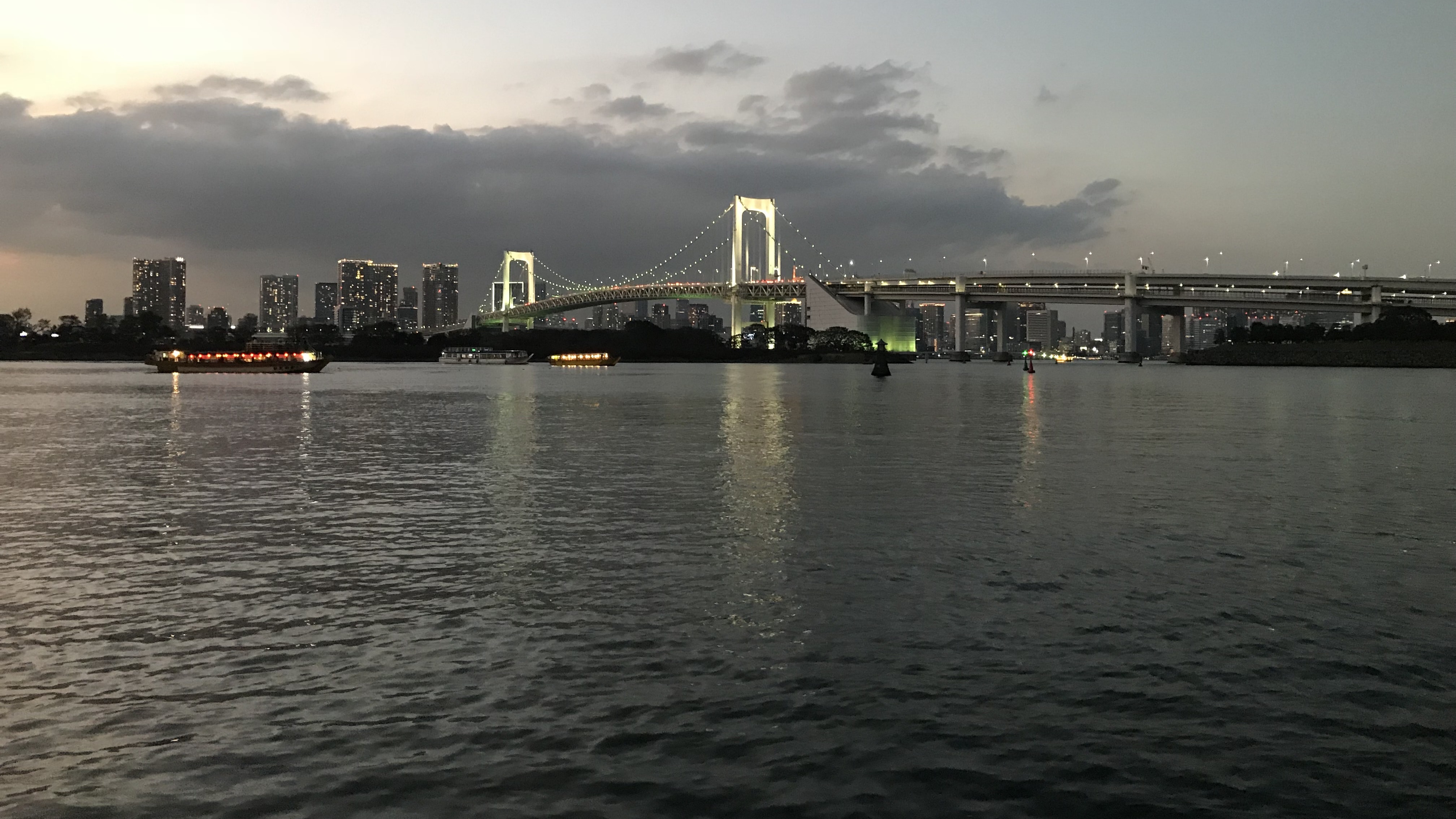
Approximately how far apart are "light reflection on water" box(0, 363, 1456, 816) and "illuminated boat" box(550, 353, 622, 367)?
110 meters

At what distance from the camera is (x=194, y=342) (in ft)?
493

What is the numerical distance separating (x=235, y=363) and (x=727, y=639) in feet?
325

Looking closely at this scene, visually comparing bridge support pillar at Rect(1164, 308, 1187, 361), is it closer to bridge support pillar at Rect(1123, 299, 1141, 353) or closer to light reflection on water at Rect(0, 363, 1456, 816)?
bridge support pillar at Rect(1123, 299, 1141, 353)

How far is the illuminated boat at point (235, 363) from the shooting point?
94.0 metres

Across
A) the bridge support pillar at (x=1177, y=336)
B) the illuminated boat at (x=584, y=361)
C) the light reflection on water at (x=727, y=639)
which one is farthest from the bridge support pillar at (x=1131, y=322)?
the light reflection on water at (x=727, y=639)

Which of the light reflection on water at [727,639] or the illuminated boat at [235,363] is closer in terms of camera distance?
the light reflection on water at [727,639]

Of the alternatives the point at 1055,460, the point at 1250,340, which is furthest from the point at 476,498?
the point at 1250,340

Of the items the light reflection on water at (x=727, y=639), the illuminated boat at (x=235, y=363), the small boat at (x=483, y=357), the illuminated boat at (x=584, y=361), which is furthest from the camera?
the small boat at (x=483, y=357)

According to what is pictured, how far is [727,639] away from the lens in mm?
7516

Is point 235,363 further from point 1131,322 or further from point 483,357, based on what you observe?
point 1131,322

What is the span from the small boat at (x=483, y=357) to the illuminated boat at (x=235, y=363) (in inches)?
1528

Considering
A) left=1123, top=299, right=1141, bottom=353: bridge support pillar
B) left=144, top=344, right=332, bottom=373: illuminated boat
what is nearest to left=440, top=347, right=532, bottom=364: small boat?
left=144, top=344, right=332, bottom=373: illuminated boat

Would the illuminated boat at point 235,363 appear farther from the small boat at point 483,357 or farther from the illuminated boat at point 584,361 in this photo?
the small boat at point 483,357

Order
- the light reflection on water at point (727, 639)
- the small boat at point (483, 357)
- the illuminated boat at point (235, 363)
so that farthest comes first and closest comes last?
the small boat at point (483, 357) → the illuminated boat at point (235, 363) → the light reflection on water at point (727, 639)
